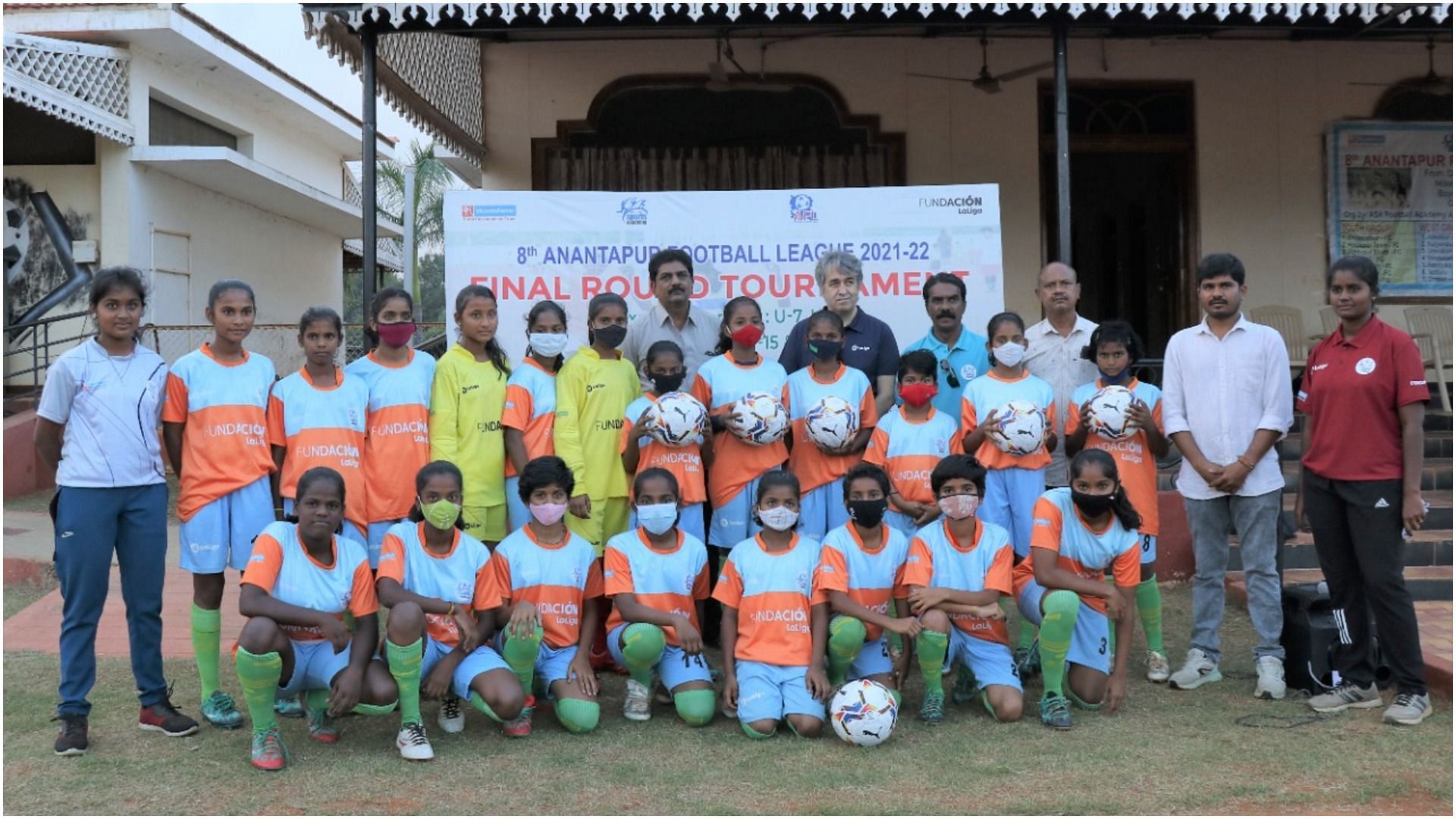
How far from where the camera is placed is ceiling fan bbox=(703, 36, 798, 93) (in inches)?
405

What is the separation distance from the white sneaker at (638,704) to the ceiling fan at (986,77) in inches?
254

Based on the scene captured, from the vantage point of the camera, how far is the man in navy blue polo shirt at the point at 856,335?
597 centimetres

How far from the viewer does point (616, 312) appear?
18.5 ft

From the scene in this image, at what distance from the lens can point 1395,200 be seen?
418 inches

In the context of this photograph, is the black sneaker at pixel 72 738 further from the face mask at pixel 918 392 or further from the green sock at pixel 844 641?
the face mask at pixel 918 392

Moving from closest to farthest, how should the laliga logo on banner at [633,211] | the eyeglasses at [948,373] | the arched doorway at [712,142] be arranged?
the eyeglasses at [948,373] → the laliga logo on banner at [633,211] → the arched doorway at [712,142]

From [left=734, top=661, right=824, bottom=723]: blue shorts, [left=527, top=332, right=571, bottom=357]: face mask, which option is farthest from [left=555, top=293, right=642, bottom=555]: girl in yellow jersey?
[left=734, top=661, right=824, bottom=723]: blue shorts

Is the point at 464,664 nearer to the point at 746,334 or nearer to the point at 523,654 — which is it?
the point at 523,654

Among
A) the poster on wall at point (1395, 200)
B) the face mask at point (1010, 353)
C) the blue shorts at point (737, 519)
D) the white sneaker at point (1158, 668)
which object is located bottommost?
the white sneaker at point (1158, 668)

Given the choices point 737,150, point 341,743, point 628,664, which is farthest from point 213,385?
point 737,150

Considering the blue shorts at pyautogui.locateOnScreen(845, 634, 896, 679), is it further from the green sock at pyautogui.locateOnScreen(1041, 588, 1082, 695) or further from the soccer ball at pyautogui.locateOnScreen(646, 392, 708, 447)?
the soccer ball at pyautogui.locateOnScreen(646, 392, 708, 447)

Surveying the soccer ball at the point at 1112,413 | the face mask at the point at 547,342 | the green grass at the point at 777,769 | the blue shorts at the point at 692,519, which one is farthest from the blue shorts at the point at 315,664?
the soccer ball at the point at 1112,413

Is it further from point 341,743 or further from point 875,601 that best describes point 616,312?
point 341,743

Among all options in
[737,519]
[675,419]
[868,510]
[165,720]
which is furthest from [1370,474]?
[165,720]
